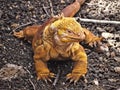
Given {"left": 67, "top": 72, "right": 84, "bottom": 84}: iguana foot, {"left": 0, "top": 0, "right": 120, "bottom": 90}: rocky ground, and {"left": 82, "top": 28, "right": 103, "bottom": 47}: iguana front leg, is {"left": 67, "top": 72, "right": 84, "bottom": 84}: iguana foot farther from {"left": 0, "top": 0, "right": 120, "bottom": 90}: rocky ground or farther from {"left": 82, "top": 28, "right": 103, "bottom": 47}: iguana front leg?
{"left": 82, "top": 28, "right": 103, "bottom": 47}: iguana front leg

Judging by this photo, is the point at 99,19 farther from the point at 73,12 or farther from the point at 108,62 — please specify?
the point at 108,62

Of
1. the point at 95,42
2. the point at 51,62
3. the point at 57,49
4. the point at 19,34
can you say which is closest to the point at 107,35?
the point at 95,42

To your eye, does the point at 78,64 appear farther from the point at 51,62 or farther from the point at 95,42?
the point at 95,42

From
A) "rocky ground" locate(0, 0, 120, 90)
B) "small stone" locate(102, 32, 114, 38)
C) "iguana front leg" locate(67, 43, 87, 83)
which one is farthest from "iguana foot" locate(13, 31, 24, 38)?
"small stone" locate(102, 32, 114, 38)

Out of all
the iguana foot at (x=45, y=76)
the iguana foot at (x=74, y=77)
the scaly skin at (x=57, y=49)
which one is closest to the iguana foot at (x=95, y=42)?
the scaly skin at (x=57, y=49)

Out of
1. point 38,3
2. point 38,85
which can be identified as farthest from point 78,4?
point 38,85

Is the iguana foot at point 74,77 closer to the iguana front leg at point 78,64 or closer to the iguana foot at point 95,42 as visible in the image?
the iguana front leg at point 78,64
